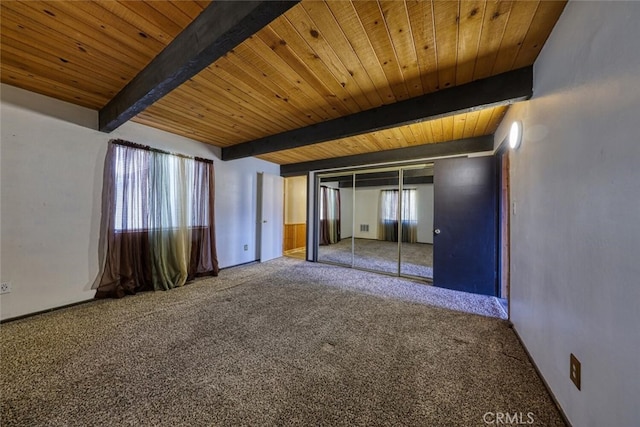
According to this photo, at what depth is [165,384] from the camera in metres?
1.46

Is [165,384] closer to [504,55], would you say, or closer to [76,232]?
[76,232]

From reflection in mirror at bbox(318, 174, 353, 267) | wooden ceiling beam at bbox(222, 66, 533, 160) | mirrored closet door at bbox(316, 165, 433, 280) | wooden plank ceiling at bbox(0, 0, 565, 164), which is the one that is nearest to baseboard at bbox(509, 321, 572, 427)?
wooden ceiling beam at bbox(222, 66, 533, 160)

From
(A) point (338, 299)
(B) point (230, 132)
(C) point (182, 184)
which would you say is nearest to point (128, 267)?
(C) point (182, 184)

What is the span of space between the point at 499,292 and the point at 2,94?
19.9 ft

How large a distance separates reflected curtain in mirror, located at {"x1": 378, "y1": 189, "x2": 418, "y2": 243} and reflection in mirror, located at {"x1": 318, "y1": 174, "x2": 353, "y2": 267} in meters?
1.22

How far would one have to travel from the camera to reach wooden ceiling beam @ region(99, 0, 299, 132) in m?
1.06

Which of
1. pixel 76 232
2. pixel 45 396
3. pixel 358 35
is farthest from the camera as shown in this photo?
pixel 76 232

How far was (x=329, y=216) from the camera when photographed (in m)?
7.04

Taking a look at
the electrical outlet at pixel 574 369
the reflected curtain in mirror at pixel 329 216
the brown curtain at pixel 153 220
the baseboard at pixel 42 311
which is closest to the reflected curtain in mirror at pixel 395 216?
the reflected curtain in mirror at pixel 329 216

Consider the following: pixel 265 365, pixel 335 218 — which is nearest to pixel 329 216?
pixel 335 218

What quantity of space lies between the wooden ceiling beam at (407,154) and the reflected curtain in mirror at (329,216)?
1.71 m

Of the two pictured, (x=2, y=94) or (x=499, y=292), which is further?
(x=499, y=292)

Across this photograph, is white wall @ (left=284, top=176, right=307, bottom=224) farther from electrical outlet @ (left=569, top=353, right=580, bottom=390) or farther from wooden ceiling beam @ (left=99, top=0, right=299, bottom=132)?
electrical outlet @ (left=569, top=353, right=580, bottom=390)

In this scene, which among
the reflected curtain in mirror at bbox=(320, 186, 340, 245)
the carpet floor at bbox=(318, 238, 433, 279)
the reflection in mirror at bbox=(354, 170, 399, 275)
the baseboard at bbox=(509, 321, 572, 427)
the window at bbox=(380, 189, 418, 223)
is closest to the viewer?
the baseboard at bbox=(509, 321, 572, 427)
